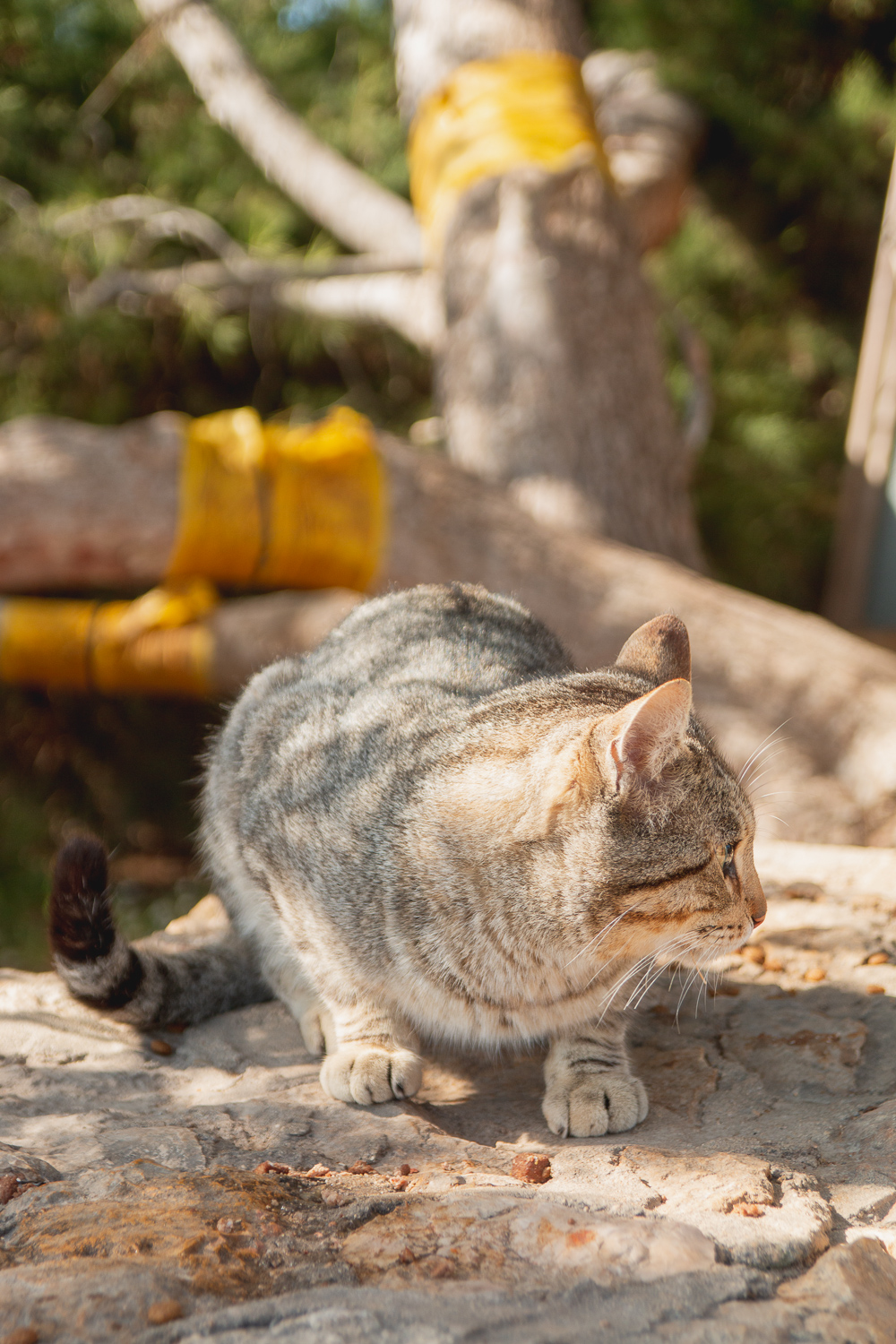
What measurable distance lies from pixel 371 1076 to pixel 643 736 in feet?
2.79

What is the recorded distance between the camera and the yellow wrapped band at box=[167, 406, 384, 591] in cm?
418

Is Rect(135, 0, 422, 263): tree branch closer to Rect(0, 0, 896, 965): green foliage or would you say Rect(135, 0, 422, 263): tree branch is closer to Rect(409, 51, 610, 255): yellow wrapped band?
Rect(0, 0, 896, 965): green foliage

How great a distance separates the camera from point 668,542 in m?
4.95

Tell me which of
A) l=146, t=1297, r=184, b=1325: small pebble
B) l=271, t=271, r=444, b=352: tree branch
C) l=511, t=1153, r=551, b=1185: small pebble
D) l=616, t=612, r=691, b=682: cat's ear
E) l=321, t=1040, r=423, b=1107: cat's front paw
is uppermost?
l=271, t=271, r=444, b=352: tree branch

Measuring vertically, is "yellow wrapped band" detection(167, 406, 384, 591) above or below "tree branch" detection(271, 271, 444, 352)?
below

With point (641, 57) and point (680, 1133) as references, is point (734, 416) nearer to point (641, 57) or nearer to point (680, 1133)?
point (641, 57)

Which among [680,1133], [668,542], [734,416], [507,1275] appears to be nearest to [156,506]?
[668,542]

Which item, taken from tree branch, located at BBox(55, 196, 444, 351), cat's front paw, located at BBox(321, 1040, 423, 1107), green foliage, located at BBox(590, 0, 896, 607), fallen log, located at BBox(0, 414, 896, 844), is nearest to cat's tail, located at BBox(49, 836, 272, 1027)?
cat's front paw, located at BBox(321, 1040, 423, 1107)

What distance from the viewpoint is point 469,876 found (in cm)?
197

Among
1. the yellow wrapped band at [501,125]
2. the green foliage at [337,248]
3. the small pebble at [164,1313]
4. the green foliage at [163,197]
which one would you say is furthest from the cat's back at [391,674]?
the green foliage at [163,197]

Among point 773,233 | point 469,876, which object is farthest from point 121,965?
point 773,233

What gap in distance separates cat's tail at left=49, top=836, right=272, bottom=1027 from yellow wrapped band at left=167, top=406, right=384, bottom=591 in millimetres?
2038

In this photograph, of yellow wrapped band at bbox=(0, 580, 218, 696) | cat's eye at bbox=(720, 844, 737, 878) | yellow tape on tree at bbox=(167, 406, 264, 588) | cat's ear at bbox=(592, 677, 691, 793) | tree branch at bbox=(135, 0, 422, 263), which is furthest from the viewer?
tree branch at bbox=(135, 0, 422, 263)

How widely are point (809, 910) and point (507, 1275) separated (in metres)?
1.65
